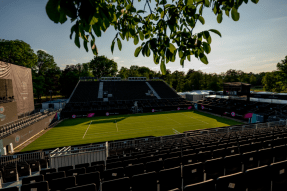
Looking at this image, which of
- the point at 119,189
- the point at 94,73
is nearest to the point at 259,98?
the point at 119,189

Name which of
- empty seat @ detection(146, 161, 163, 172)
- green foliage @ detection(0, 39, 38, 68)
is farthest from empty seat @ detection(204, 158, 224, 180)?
green foliage @ detection(0, 39, 38, 68)

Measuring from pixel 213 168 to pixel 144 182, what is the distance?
7.56 ft

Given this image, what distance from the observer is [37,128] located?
2050cm

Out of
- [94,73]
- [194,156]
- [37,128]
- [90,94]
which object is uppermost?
[94,73]

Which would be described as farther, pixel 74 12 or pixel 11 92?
pixel 11 92

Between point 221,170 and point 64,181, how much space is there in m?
4.96

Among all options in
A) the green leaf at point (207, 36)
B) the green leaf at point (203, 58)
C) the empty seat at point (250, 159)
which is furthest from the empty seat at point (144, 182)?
the green leaf at point (207, 36)

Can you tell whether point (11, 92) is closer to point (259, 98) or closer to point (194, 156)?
point (194, 156)

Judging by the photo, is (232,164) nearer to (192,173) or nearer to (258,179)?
(258,179)

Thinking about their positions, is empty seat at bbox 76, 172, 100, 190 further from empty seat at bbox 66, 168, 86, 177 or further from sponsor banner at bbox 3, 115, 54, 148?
sponsor banner at bbox 3, 115, 54, 148

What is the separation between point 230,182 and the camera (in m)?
2.89

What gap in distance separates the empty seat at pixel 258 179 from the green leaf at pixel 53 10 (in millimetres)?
4535

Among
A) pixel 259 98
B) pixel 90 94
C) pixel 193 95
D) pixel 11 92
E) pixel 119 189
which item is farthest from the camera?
pixel 193 95

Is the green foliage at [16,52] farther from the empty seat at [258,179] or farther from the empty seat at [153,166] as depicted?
the empty seat at [258,179]
